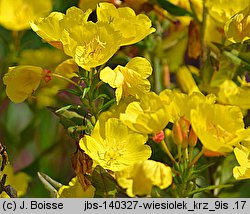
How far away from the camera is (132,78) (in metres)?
0.85

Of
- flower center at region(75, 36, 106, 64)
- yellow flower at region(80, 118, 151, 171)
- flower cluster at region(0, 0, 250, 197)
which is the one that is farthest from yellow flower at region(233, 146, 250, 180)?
flower center at region(75, 36, 106, 64)

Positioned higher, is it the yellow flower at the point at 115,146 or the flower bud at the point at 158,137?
the flower bud at the point at 158,137

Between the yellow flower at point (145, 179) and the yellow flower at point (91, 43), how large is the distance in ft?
0.51

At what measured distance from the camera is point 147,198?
80 centimetres

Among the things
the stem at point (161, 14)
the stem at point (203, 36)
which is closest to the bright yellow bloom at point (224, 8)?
the stem at point (203, 36)

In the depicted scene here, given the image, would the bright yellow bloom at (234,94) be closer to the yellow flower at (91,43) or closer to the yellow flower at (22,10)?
the yellow flower at (91,43)

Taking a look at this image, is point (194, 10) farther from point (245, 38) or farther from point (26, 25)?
point (26, 25)

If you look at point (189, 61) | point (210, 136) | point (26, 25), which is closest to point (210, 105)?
point (210, 136)

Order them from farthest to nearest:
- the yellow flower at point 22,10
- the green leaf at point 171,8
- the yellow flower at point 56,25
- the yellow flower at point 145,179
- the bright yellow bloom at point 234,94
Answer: the yellow flower at point 22,10 → the green leaf at point 171,8 → the bright yellow bloom at point 234,94 → the yellow flower at point 56,25 → the yellow flower at point 145,179

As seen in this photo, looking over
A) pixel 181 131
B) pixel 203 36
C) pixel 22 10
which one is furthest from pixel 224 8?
pixel 22 10

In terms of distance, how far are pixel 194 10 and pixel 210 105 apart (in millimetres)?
325

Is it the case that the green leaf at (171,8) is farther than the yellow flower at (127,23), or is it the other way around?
the green leaf at (171,8)

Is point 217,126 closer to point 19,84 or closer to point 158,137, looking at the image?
point 158,137

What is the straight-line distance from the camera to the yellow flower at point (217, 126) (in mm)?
785
